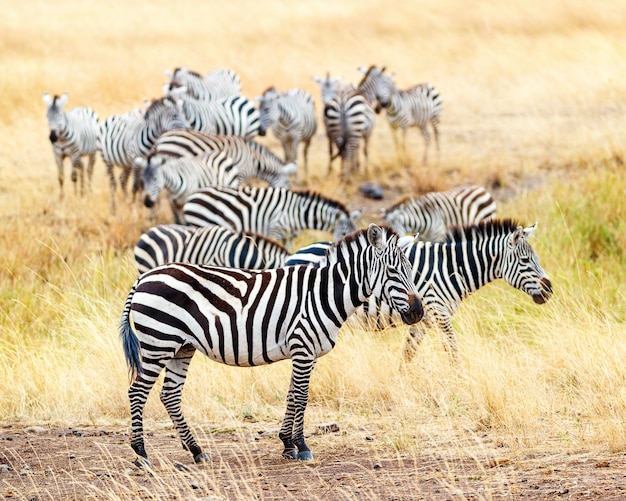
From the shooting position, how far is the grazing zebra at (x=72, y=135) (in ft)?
55.8

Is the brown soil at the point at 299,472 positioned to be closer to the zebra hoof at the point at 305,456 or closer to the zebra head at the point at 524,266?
the zebra hoof at the point at 305,456

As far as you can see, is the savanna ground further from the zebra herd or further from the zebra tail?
the zebra tail

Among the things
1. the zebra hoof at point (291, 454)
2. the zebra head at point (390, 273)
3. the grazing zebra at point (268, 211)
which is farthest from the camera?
the grazing zebra at point (268, 211)

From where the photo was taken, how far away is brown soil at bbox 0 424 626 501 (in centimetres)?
557

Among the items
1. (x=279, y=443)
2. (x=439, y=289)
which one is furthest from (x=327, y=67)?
(x=279, y=443)

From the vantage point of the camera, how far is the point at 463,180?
57.6 feet

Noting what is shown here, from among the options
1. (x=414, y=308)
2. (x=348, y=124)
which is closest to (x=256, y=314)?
(x=414, y=308)

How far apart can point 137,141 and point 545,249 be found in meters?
7.64

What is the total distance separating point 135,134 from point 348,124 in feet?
13.6

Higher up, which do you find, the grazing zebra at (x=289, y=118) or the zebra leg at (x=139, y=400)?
the grazing zebra at (x=289, y=118)

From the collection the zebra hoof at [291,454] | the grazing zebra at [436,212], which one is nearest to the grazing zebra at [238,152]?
the grazing zebra at [436,212]

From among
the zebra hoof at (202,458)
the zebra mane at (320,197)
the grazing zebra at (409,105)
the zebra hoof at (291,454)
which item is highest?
the grazing zebra at (409,105)

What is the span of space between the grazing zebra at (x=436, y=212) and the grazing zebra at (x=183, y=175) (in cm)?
274

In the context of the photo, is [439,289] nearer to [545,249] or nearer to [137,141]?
[545,249]
